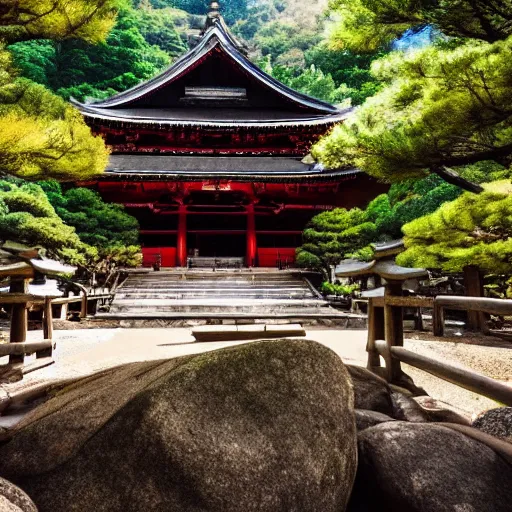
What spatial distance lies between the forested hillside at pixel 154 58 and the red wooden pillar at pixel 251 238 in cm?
815

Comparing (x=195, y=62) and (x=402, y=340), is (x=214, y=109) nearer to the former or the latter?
(x=195, y=62)

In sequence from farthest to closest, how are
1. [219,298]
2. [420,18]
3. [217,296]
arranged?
1. [217,296]
2. [219,298]
3. [420,18]

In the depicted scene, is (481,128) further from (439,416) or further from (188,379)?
(188,379)

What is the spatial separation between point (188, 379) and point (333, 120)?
58.4ft

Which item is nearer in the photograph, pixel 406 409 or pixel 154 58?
pixel 406 409

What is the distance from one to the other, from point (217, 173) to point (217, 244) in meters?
4.21

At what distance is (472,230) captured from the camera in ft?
19.9

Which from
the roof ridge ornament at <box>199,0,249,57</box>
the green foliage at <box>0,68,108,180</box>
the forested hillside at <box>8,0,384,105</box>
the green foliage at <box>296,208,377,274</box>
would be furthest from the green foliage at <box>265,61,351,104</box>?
the green foliage at <box>0,68,108,180</box>

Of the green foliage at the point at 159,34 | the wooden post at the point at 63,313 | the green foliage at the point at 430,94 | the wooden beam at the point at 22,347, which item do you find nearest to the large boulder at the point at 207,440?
the wooden beam at the point at 22,347

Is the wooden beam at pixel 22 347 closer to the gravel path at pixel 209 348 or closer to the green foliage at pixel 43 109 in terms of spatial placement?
the gravel path at pixel 209 348

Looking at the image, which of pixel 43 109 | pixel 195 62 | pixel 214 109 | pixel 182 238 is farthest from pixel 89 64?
pixel 43 109

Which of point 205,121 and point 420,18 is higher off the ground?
point 205,121

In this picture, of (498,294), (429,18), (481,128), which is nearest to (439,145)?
(481,128)

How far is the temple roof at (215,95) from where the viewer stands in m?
20.2
